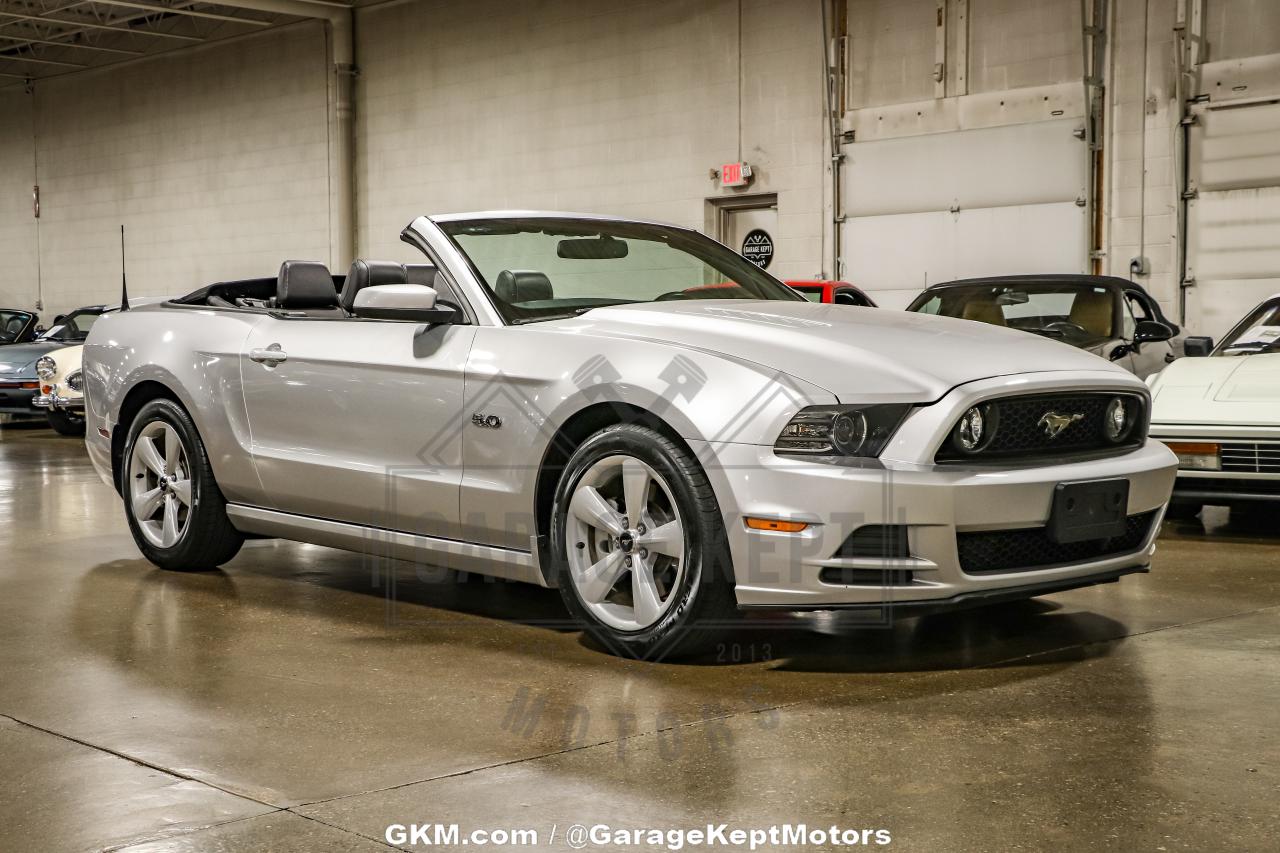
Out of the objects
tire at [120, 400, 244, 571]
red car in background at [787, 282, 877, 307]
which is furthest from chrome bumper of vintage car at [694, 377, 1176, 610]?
red car in background at [787, 282, 877, 307]

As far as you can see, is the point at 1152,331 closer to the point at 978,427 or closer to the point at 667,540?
the point at 978,427

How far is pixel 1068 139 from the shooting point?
14.2 metres

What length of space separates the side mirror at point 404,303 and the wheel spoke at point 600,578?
1007mm

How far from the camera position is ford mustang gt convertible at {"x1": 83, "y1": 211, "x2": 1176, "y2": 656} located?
373cm

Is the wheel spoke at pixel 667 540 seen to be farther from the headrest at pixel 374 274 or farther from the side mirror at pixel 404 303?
the headrest at pixel 374 274

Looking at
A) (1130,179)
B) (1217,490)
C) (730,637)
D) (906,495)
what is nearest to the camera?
(906,495)

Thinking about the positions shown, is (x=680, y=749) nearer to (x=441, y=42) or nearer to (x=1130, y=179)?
Result: (x=1130, y=179)

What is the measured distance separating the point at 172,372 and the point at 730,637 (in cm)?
258

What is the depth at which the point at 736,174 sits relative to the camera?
16.9m

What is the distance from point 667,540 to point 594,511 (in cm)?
27

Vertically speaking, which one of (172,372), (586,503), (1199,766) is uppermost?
(172,372)

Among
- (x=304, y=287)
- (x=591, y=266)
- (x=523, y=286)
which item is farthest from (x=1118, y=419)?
(x=304, y=287)

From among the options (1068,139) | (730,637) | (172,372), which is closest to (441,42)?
(1068,139)

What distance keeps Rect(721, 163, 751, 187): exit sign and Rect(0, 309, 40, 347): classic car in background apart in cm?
850
